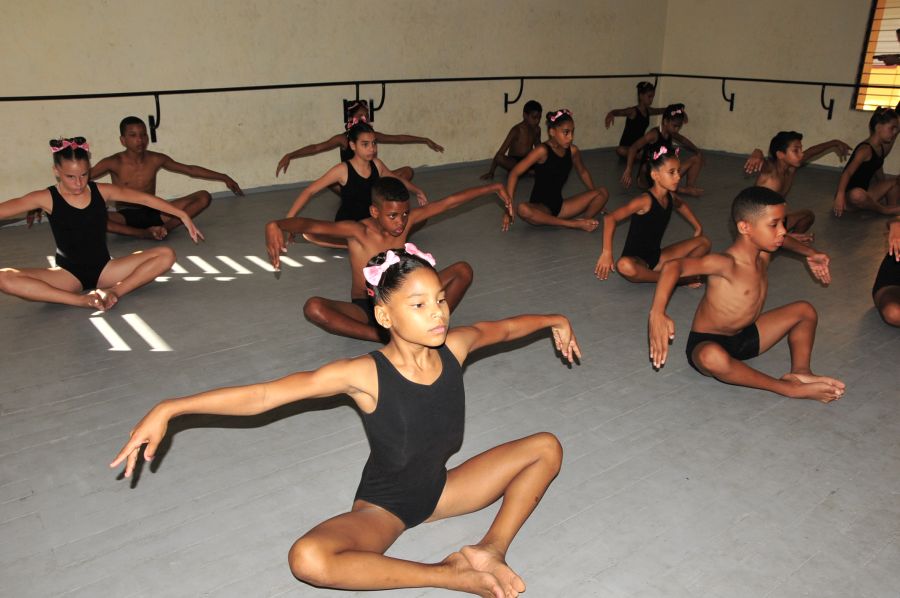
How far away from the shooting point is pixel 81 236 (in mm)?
4449

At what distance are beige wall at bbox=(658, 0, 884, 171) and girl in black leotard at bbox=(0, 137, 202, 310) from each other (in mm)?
8303

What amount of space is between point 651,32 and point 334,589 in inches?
420

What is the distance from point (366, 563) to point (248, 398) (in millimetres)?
545

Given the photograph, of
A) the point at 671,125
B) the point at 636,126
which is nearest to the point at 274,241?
the point at 671,125

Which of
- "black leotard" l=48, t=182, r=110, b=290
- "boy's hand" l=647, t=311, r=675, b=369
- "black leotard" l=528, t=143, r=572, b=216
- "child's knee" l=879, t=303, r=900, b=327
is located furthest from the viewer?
"black leotard" l=528, t=143, r=572, b=216

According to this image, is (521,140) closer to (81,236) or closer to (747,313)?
(81,236)

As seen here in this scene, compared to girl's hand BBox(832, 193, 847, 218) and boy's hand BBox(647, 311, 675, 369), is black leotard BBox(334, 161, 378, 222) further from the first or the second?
girl's hand BBox(832, 193, 847, 218)

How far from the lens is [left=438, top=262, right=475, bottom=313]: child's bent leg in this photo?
13.5ft

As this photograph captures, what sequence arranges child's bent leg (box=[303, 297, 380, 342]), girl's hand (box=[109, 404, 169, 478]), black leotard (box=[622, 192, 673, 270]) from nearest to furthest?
girl's hand (box=[109, 404, 169, 478]), child's bent leg (box=[303, 297, 380, 342]), black leotard (box=[622, 192, 673, 270])

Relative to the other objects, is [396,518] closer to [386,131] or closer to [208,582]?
[208,582]

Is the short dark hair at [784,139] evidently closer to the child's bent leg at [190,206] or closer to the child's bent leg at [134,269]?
the child's bent leg at [134,269]

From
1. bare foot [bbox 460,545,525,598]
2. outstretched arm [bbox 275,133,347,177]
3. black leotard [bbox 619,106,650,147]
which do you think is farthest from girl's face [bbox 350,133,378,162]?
black leotard [bbox 619,106,650,147]

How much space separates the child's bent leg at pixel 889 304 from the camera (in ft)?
13.4

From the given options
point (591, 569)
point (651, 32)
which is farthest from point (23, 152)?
point (651, 32)
